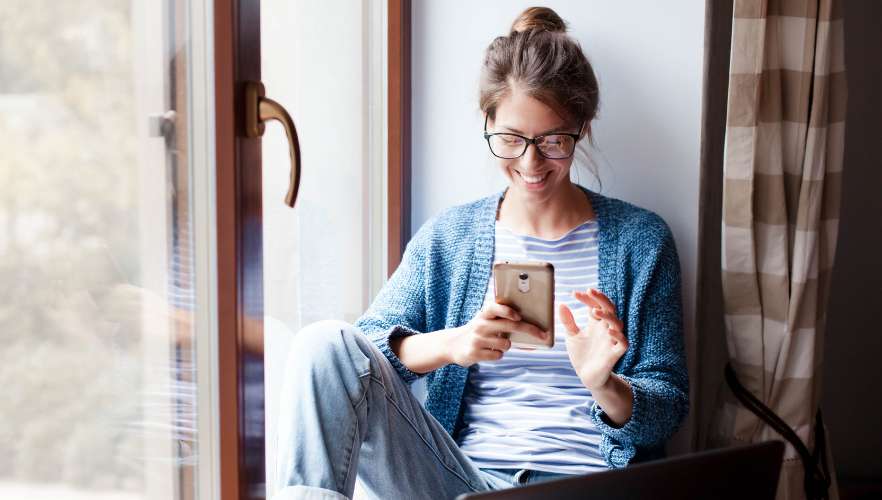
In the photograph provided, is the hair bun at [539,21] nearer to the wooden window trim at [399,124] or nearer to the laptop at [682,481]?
the wooden window trim at [399,124]

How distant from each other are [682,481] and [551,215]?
681 millimetres

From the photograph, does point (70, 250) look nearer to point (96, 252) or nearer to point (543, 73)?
point (96, 252)

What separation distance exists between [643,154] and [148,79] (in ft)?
3.19

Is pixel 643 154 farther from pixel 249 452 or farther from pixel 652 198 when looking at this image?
pixel 249 452

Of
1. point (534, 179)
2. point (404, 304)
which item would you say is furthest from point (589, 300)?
point (404, 304)

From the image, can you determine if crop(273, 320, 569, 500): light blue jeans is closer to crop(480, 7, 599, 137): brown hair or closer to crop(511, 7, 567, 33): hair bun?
crop(480, 7, 599, 137): brown hair

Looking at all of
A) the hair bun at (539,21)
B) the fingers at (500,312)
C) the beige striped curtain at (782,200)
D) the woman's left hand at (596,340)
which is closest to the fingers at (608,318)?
the woman's left hand at (596,340)

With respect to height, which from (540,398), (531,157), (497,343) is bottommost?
(540,398)

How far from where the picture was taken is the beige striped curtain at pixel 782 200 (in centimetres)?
147

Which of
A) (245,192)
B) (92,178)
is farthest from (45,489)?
(245,192)

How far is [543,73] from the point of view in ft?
4.56

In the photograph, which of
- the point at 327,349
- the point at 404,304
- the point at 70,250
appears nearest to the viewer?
the point at 70,250

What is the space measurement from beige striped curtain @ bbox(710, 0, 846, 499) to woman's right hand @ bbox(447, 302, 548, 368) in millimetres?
490

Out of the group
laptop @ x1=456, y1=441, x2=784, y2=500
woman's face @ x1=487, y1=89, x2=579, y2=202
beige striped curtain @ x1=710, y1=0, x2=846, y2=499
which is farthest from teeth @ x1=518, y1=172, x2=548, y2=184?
laptop @ x1=456, y1=441, x2=784, y2=500
